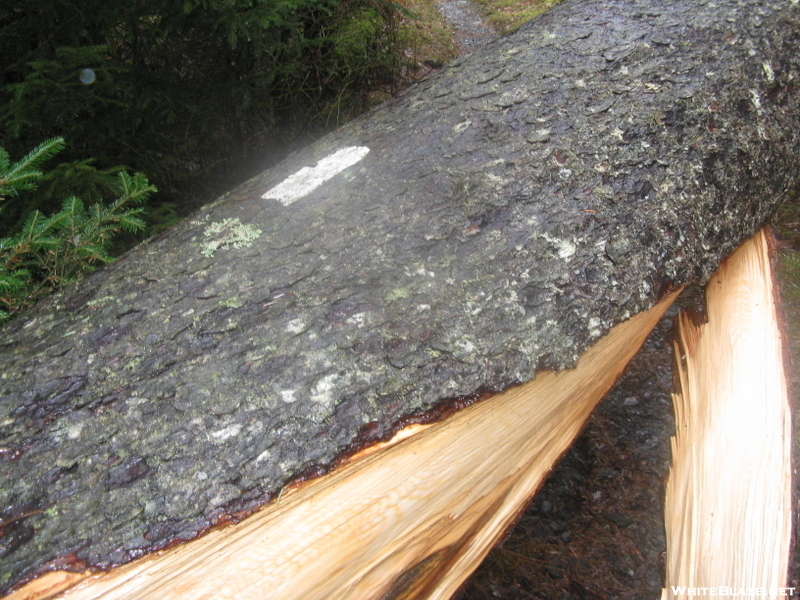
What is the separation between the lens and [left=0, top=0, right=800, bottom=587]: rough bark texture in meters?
1.06

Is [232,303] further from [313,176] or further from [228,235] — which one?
[313,176]

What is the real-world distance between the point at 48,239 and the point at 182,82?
146 centimetres

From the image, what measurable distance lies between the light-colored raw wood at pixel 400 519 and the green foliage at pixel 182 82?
153cm

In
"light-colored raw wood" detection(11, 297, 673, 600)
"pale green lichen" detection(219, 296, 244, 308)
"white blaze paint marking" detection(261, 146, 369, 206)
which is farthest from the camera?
"white blaze paint marking" detection(261, 146, 369, 206)

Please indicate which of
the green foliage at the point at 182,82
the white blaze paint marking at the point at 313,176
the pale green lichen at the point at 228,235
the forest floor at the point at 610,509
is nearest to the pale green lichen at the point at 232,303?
the pale green lichen at the point at 228,235

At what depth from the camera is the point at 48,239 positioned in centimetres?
153

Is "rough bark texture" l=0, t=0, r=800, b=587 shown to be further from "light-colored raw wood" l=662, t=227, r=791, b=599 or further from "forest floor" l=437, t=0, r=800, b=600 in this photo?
"forest floor" l=437, t=0, r=800, b=600

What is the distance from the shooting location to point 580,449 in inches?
99.3

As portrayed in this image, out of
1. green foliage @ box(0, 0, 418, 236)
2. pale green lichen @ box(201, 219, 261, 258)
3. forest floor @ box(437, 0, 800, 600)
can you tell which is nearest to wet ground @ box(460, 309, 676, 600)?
forest floor @ box(437, 0, 800, 600)

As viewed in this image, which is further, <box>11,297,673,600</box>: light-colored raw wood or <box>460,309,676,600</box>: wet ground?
<box>460,309,676,600</box>: wet ground

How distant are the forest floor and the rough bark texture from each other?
0.73 m

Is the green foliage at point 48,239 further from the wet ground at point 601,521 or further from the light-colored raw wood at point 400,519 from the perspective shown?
the wet ground at point 601,521

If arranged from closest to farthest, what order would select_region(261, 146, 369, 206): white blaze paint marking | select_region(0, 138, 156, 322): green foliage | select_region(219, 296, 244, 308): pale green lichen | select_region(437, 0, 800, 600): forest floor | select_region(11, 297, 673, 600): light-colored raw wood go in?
select_region(11, 297, 673, 600): light-colored raw wood, select_region(219, 296, 244, 308): pale green lichen, select_region(0, 138, 156, 322): green foliage, select_region(261, 146, 369, 206): white blaze paint marking, select_region(437, 0, 800, 600): forest floor

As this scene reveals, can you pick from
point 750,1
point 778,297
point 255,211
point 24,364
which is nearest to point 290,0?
point 255,211
